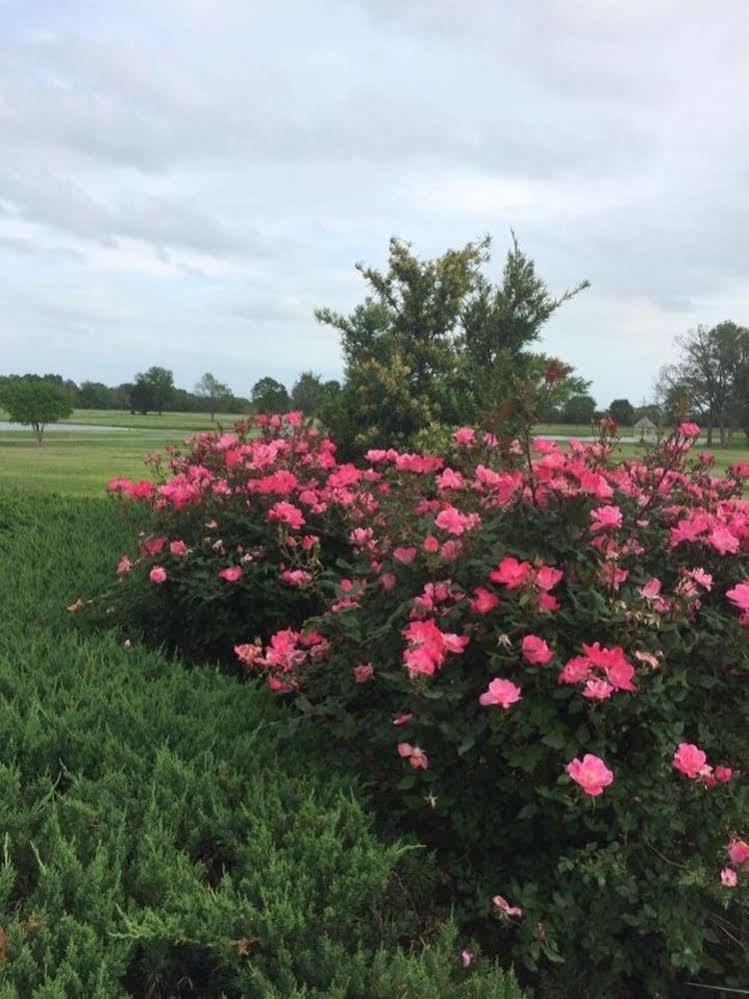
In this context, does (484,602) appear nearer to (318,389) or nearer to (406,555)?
(406,555)

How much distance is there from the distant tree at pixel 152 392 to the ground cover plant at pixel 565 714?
73821mm

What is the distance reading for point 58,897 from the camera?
1873 millimetres

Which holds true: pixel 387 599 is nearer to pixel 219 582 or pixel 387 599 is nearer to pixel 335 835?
pixel 335 835

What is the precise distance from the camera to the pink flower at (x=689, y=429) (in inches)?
115

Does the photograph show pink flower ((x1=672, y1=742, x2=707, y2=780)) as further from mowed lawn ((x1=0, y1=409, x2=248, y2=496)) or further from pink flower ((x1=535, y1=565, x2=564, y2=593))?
mowed lawn ((x1=0, y1=409, x2=248, y2=496))

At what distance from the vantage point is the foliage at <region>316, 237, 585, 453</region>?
9.32 meters

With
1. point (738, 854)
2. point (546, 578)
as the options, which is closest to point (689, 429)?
point (546, 578)

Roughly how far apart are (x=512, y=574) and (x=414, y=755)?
57 centimetres

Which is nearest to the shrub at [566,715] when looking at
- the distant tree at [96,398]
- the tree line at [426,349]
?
the tree line at [426,349]

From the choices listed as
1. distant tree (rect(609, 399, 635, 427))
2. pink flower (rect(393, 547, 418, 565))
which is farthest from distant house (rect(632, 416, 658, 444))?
pink flower (rect(393, 547, 418, 565))

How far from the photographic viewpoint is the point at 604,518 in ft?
7.83

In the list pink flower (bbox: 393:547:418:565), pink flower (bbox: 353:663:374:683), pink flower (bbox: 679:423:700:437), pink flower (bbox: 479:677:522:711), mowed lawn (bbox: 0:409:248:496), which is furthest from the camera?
mowed lawn (bbox: 0:409:248:496)

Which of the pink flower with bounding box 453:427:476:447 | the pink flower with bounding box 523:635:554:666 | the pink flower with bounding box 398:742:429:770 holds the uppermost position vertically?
the pink flower with bounding box 453:427:476:447

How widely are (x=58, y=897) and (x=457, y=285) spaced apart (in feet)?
29.5
